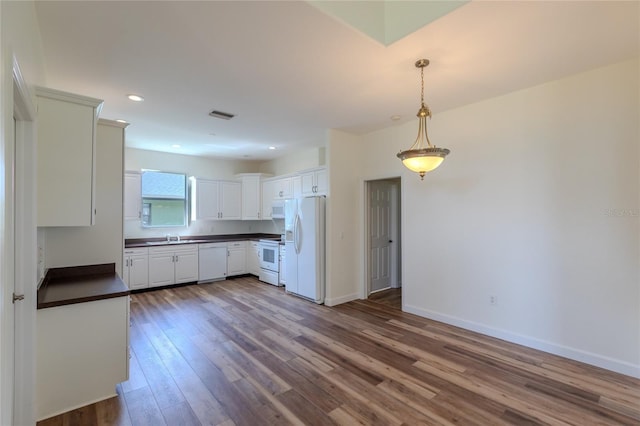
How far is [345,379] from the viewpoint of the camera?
248 cm

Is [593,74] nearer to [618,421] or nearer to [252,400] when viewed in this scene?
[618,421]

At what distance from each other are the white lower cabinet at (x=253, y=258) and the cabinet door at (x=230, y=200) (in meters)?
0.79

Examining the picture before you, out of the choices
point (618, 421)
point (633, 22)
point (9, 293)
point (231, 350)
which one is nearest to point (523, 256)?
point (618, 421)

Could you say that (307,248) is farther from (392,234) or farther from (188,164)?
(188,164)

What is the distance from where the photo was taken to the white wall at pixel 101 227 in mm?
2600

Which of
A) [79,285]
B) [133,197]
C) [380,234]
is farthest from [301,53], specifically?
[133,197]

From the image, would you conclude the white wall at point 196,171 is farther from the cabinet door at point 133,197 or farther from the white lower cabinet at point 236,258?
the white lower cabinet at point 236,258

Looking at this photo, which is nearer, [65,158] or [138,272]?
[65,158]

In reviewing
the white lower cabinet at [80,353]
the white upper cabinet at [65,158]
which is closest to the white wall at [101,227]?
the white upper cabinet at [65,158]

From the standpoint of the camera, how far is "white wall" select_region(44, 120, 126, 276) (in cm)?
260

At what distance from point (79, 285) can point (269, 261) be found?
3657 millimetres

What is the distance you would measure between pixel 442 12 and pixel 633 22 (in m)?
1.36

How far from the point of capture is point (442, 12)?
6.28 feet

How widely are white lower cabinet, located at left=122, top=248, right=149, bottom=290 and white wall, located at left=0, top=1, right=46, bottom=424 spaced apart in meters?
3.53
